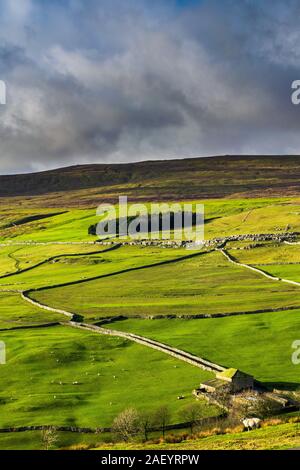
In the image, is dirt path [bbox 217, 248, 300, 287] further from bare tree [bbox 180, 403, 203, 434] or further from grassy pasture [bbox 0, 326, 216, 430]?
bare tree [bbox 180, 403, 203, 434]

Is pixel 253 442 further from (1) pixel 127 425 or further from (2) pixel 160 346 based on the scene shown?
(2) pixel 160 346

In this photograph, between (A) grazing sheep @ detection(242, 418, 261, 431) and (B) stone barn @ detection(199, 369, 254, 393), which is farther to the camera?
(B) stone barn @ detection(199, 369, 254, 393)

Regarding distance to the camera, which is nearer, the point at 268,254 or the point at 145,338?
the point at 145,338

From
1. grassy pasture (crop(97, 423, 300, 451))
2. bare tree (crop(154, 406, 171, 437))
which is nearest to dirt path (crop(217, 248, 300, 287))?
bare tree (crop(154, 406, 171, 437))

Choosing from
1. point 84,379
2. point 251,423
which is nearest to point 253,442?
point 251,423

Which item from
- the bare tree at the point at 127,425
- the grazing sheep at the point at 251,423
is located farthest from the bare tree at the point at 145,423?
the grazing sheep at the point at 251,423
